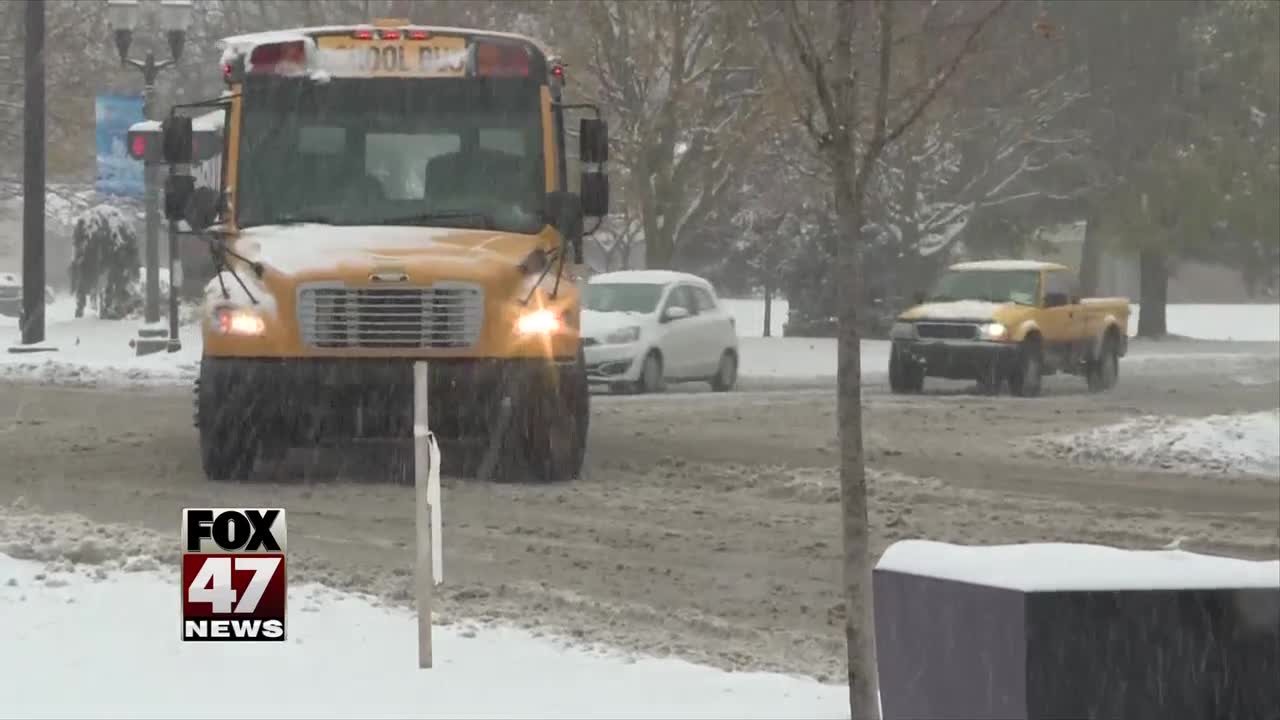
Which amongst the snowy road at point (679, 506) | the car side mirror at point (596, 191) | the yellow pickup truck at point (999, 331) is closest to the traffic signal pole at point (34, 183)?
the snowy road at point (679, 506)

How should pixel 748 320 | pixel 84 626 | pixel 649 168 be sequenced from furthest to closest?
pixel 748 320 < pixel 649 168 < pixel 84 626

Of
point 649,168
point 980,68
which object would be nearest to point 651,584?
point 649,168

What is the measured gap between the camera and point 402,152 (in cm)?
1594

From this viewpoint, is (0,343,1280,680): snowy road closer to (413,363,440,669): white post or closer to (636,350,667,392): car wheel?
(413,363,440,669): white post

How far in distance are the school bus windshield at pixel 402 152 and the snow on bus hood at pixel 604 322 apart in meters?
11.7

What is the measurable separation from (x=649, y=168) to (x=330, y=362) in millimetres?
23116

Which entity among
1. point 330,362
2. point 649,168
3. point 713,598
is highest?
point 649,168

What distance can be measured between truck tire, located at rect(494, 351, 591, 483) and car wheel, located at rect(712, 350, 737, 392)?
45.0ft

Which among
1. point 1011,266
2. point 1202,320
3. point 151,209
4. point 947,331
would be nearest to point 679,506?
point 947,331

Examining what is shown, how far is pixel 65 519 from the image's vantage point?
41.8ft

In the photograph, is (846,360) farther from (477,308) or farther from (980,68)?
(980,68)

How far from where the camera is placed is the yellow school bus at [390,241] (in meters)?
15.2

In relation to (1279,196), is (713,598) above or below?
below

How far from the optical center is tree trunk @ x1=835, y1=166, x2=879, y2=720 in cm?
750
